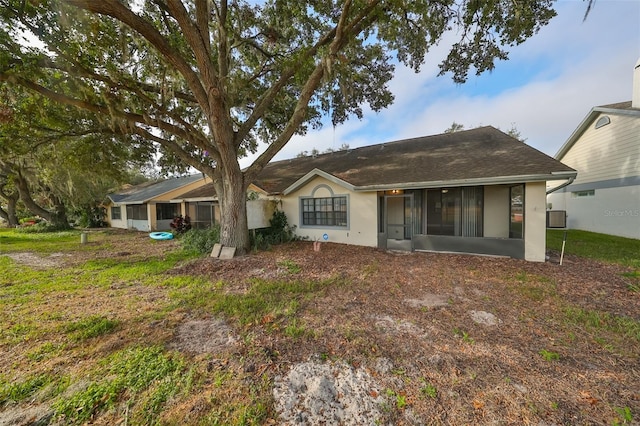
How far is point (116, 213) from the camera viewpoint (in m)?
21.6

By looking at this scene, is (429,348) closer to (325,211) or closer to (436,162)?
(325,211)

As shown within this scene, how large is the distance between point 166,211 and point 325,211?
14.4 m

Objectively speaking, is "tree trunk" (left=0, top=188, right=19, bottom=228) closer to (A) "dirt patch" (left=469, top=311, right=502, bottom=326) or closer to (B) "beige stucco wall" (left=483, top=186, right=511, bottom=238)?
(A) "dirt patch" (left=469, top=311, right=502, bottom=326)

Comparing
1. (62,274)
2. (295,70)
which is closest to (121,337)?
(62,274)

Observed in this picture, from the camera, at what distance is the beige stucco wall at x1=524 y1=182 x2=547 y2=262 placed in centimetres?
691

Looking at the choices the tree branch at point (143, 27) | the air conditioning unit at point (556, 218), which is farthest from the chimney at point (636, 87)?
the tree branch at point (143, 27)

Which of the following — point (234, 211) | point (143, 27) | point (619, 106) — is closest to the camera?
point (143, 27)

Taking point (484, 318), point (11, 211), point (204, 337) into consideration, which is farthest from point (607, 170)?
point (11, 211)

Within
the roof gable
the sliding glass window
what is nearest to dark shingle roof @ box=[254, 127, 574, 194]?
the sliding glass window

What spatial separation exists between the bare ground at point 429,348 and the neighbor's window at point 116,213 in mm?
20511

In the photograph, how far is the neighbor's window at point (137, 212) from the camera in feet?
60.2

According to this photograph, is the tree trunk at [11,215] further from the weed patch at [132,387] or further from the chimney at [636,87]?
the chimney at [636,87]

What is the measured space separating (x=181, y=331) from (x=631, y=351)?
5865mm

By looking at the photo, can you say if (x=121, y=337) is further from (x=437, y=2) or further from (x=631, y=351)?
(x=437, y=2)
